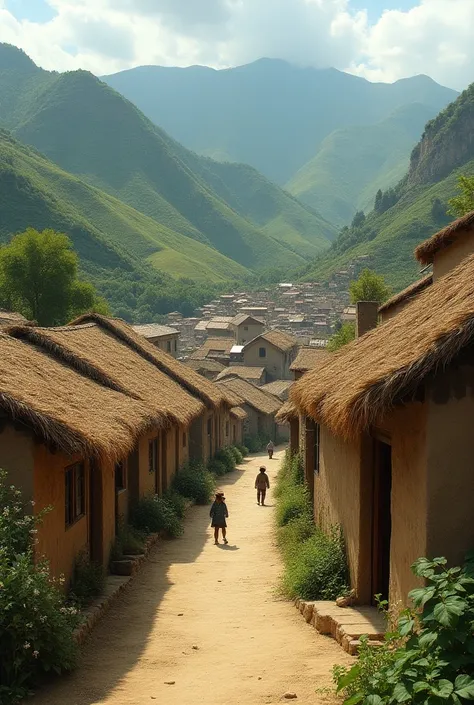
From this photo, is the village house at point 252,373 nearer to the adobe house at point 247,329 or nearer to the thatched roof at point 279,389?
the thatched roof at point 279,389

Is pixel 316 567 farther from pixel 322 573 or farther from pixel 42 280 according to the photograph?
pixel 42 280

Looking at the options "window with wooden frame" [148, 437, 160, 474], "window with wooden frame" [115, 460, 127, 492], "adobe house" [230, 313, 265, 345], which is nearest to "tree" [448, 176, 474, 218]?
"window with wooden frame" [148, 437, 160, 474]

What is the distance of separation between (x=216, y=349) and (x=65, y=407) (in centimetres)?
7718

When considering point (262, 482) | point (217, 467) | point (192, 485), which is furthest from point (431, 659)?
point (217, 467)

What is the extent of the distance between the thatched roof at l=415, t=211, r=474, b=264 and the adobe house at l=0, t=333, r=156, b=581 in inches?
249

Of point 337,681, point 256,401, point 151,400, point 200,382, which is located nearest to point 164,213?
point 256,401

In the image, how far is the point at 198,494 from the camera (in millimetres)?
26062

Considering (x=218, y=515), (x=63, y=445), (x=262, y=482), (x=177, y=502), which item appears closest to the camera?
(x=63, y=445)

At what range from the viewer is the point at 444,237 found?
16.5m

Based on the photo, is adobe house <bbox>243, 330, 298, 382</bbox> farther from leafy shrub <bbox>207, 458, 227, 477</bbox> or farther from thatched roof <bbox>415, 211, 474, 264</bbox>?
thatched roof <bbox>415, 211, 474, 264</bbox>

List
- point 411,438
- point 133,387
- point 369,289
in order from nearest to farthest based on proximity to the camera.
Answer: point 411,438 → point 133,387 → point 369,289

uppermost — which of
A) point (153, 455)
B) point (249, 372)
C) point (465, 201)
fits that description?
point (465, 201)

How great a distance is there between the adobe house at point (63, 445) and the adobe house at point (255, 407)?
36282 mm

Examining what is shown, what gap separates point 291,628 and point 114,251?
117 metres
